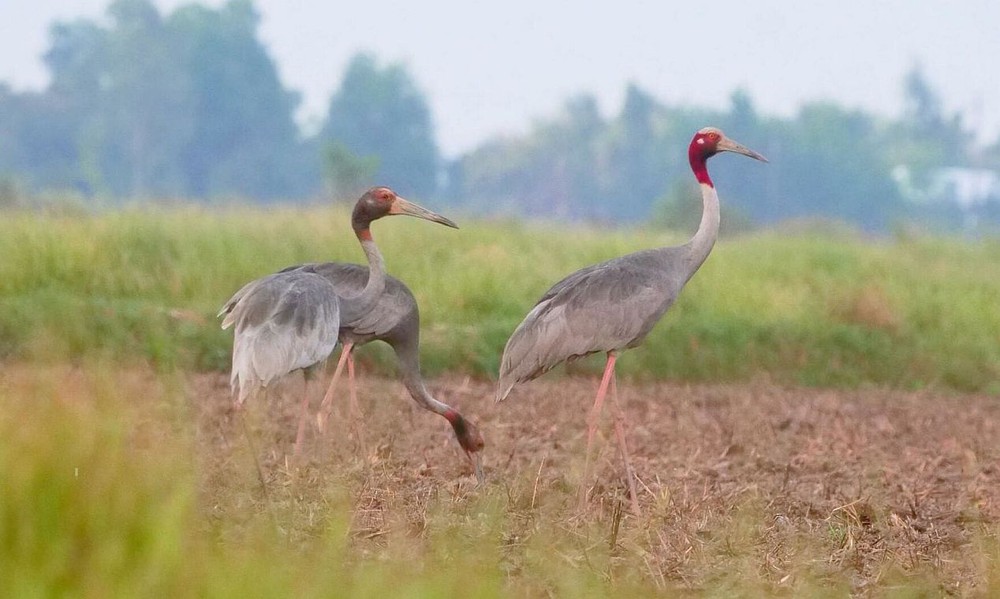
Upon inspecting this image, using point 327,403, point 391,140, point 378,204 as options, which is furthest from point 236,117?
point 327,403

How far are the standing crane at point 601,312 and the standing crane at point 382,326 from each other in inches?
23.5

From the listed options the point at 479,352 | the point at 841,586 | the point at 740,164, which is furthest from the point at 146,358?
the point at 740,164

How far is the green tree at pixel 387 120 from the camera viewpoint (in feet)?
173

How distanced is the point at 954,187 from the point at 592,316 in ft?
172

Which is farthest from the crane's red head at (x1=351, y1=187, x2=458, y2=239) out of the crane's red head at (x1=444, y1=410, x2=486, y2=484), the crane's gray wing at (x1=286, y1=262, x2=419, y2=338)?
the crane's red head at (x1=444, y1=410, x2=486, y2=484)

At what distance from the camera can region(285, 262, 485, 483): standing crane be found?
23.3 ft

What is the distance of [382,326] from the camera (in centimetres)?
722

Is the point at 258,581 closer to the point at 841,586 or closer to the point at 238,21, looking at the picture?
the point at 841,586

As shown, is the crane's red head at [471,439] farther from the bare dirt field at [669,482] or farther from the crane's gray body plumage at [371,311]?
the crane's gray body plumage at [371,311]

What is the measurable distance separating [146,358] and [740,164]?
40.3m

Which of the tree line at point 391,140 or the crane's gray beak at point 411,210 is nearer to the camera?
the crane's gray beak at point 411,210

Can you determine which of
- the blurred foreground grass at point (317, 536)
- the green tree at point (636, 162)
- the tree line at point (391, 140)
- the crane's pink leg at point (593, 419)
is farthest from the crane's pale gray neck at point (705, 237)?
the green tree at point (636, 162)

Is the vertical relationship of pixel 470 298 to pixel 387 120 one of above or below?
Answer: below

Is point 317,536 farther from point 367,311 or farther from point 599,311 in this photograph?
point 367,311
